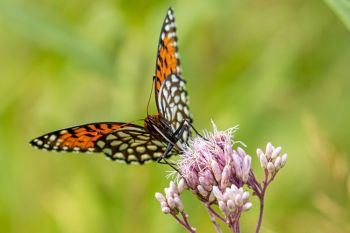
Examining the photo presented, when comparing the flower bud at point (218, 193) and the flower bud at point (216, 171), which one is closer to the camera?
the flower bud at point (218, 193)

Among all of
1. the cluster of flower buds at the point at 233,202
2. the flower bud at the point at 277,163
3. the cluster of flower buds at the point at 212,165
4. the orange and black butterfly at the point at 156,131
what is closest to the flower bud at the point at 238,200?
the cluster of flower buds at the point at 233,202

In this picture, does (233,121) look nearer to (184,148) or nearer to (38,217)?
(184,148)

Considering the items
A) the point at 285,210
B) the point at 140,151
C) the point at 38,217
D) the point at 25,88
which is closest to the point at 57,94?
the point at 25,88

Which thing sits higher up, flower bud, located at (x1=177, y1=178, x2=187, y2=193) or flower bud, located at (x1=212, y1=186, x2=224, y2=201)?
flower bud, located at (x1=177, y1=178, x2=187, y2=193)

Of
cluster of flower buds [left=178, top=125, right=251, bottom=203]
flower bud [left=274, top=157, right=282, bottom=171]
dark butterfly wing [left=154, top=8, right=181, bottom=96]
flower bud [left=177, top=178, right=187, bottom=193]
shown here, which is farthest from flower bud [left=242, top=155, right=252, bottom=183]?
dark butterfly wing [left=154, top=8, right=181, bottom=96]

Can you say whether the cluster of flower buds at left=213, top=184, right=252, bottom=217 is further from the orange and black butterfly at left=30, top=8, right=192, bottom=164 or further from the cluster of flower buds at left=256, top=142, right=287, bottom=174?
the orange and black butterfly at left=30, top=8, right=192, bottom=164

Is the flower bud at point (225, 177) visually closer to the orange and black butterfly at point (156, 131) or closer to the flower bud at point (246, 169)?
the flower bud at point (246, 169)

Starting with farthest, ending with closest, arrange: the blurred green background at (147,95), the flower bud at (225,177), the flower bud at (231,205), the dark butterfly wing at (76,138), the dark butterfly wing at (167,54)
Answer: the blurred green background at (147,95) < the dark butterfly wing at (167,54) < the dark butterfly wing at (76,138) < the flower bud at (225,177) < the flower bud at (231,205)
